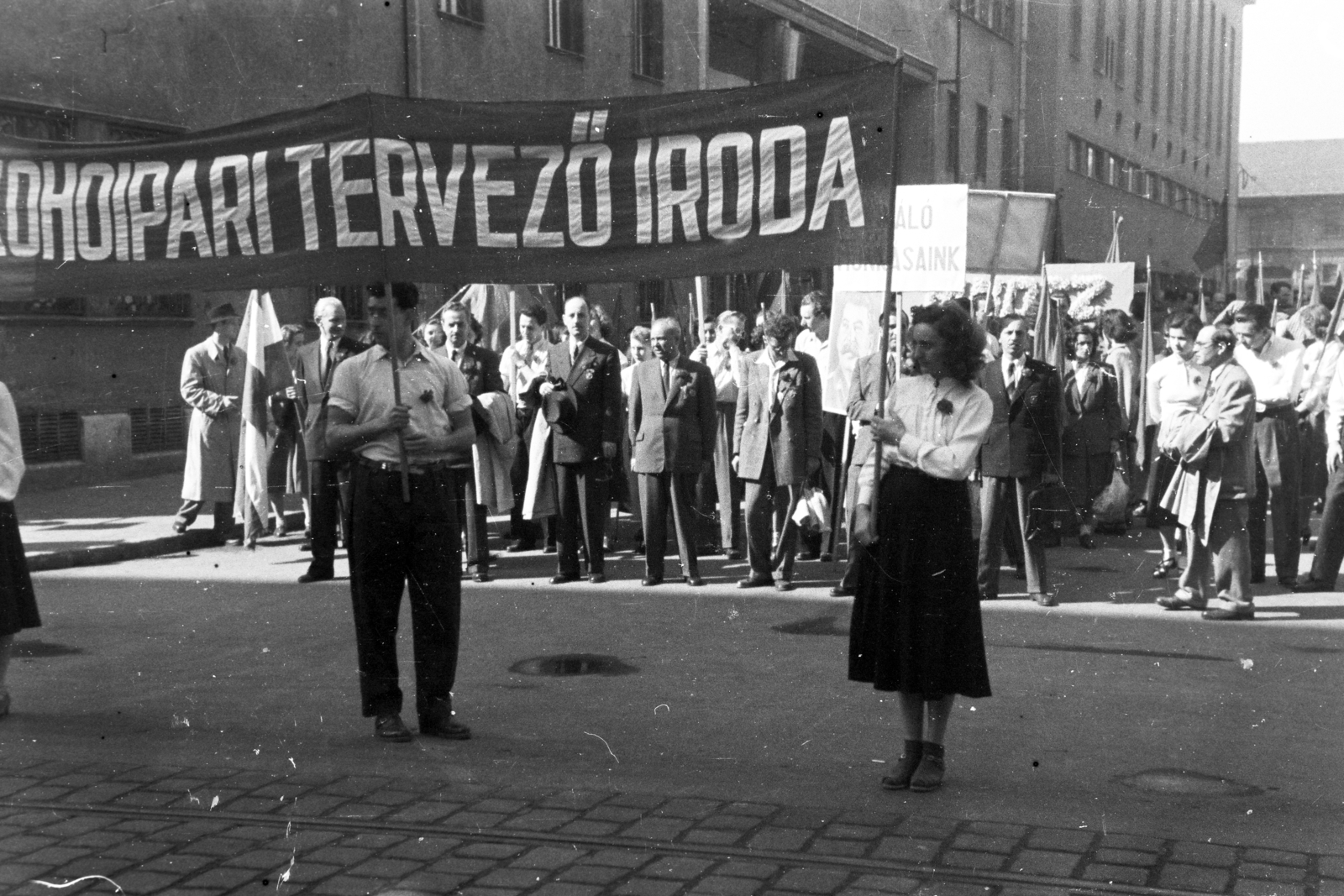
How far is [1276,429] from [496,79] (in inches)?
457

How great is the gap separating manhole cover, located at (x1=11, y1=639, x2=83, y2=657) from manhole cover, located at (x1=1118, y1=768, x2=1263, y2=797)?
217 inches

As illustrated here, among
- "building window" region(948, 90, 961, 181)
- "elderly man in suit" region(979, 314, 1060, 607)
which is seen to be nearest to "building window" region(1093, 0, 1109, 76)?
"elderly man in suit" region(979, 314, 1060, 607)

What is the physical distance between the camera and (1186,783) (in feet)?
19.0

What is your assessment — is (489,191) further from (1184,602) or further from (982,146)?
(982,146)

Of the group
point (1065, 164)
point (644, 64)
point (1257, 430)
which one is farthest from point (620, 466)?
point (644, 64)

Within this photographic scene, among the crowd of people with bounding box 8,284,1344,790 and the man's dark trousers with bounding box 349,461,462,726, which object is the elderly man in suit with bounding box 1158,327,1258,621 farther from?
the man's dark trousers with bounding box 349,461,462,726

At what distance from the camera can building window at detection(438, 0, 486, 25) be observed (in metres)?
18.8

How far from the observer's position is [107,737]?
647 cm

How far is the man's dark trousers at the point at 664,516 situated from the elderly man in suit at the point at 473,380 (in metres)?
1.19

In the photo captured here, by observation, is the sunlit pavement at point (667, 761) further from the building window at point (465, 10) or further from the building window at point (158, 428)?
the building window at point (465, 10)

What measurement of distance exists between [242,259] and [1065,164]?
1320 cm

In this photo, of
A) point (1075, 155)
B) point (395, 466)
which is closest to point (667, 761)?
point (395, 466)

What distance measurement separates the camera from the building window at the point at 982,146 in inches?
833

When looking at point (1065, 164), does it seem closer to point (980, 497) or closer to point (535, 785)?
point (980, 497)
